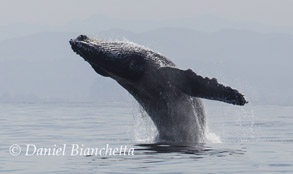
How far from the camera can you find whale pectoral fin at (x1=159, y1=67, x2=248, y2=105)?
15.3 m

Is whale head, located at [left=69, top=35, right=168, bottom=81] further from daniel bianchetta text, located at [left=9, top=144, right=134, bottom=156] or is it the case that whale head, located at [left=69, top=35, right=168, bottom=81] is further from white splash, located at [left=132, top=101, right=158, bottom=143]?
daniel bianchetta text, located at [left=9, top=144, right=134, bottom=156]

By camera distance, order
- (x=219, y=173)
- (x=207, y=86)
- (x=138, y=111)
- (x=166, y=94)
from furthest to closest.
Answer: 1. (x=138, y=111)
2. (x=166, y=94)
3. (x=207, y=86)
4. (x=219, y=173)

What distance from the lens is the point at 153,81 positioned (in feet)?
55.1

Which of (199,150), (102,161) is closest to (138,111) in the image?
(199,150)

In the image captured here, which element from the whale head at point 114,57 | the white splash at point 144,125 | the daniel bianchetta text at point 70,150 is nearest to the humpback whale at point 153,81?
the whale head at point 114,57

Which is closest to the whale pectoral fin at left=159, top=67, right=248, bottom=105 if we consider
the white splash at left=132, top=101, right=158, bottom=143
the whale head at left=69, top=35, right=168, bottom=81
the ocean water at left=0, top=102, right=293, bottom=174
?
the whale head at left=69, top=35, right=168, bottom=81

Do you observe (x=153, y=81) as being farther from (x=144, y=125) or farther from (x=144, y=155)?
(x=144, y=155)

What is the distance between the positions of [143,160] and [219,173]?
6.97ft

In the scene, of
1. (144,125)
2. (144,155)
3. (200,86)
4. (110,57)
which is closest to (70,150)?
(144,125)

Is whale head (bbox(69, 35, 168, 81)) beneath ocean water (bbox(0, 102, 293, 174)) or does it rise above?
above

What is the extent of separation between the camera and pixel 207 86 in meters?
15.6

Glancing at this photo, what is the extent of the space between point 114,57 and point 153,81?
3.44 ft

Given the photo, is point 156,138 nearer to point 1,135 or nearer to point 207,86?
point 207,86

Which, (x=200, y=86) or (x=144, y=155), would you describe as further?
(x=200, y=86)
